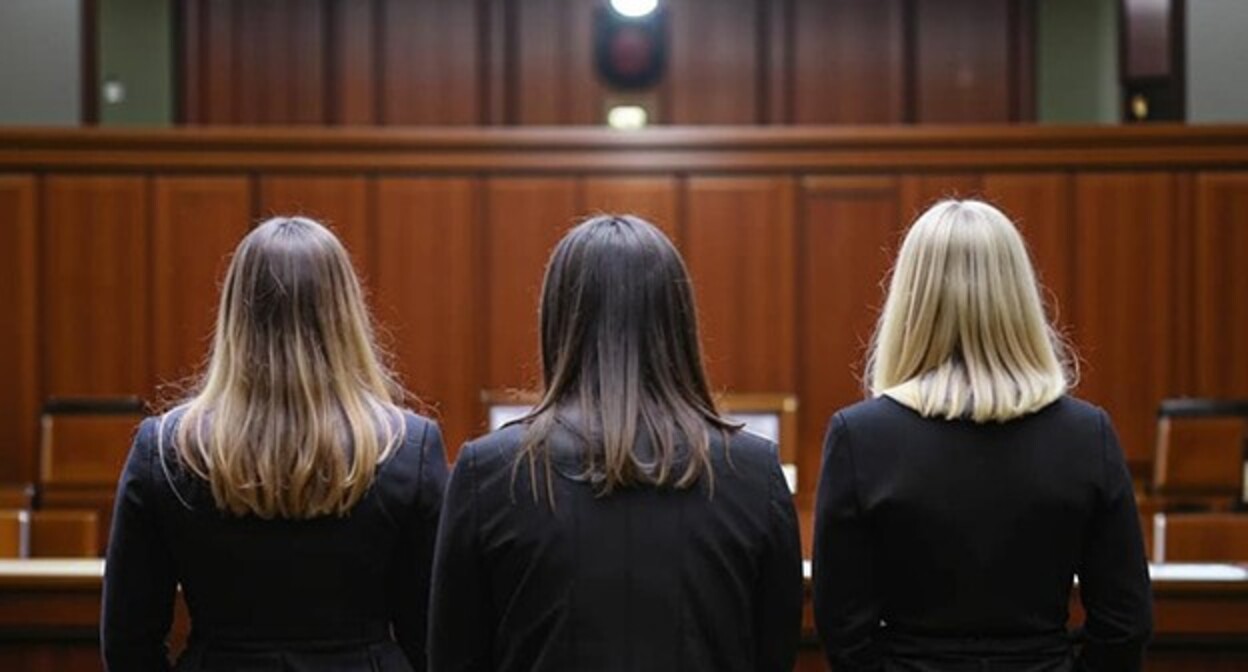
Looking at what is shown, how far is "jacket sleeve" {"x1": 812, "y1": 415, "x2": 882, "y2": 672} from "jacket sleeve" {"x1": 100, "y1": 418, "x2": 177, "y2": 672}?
0.96 metres

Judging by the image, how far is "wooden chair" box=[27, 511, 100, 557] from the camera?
5961 mm

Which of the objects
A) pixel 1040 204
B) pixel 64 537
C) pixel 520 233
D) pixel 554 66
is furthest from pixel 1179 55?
pixel 64 537

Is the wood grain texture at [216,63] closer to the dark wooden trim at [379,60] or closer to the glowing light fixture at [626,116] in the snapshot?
the dark wooden trim at [379,60]

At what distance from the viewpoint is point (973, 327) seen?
2543 millimetres

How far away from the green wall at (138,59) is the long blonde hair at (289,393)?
859 cm

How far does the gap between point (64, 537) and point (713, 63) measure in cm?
620

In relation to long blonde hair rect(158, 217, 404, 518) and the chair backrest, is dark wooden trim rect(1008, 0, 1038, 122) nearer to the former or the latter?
the chair backrest

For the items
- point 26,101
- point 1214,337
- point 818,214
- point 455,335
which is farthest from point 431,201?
point 1214,337

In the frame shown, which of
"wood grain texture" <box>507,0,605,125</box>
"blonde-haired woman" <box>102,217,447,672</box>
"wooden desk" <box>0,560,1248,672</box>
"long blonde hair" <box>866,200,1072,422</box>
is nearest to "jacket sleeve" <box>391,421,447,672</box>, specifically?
"blonde-haired woman" <box>102,217,447,672</box>

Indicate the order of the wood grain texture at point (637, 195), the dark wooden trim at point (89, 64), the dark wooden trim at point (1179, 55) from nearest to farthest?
the wood grain texture at point (637, 195) → the dark wooden trim at point (1179, 55) → the dark wooden trim at point (89, 64)

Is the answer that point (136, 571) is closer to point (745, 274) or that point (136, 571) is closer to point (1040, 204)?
point (745, 274)

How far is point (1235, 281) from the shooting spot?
8.16 m

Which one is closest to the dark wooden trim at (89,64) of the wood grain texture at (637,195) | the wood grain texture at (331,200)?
the wood grain texture at (331,200)

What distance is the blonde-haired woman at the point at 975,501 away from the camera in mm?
2500
